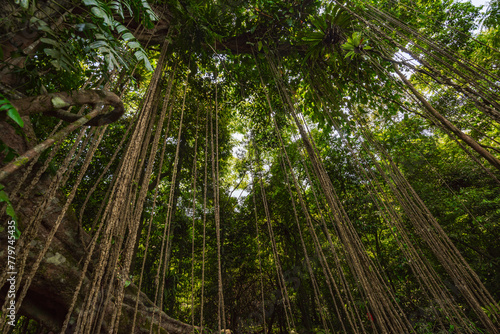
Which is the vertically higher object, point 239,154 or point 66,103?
point 239,154

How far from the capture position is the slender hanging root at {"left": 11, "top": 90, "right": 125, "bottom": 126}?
1.96 ft

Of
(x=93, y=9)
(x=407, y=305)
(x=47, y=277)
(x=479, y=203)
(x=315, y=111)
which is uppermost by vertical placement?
(x=315, y=111)

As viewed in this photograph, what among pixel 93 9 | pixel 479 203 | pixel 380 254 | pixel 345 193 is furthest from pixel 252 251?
pixel 93 9

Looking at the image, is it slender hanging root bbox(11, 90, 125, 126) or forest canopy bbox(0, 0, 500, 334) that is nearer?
slender hanging root bbox(11, 90, 125, 126)

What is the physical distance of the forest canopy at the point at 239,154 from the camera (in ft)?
2.53

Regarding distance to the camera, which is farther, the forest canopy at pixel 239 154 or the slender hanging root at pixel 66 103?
the forest canopy at pixel 239 154

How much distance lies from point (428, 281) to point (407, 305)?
13.3 ft

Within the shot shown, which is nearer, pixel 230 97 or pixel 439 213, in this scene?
pixel 230 97

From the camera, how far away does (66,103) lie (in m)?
0.66

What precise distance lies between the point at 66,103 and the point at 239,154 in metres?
3.99

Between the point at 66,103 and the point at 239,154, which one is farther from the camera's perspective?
the point at 239,154

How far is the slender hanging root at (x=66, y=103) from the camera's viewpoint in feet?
1.96

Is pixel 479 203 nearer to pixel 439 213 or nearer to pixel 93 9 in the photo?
pixel 439 213

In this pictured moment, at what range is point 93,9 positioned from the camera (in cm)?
59
